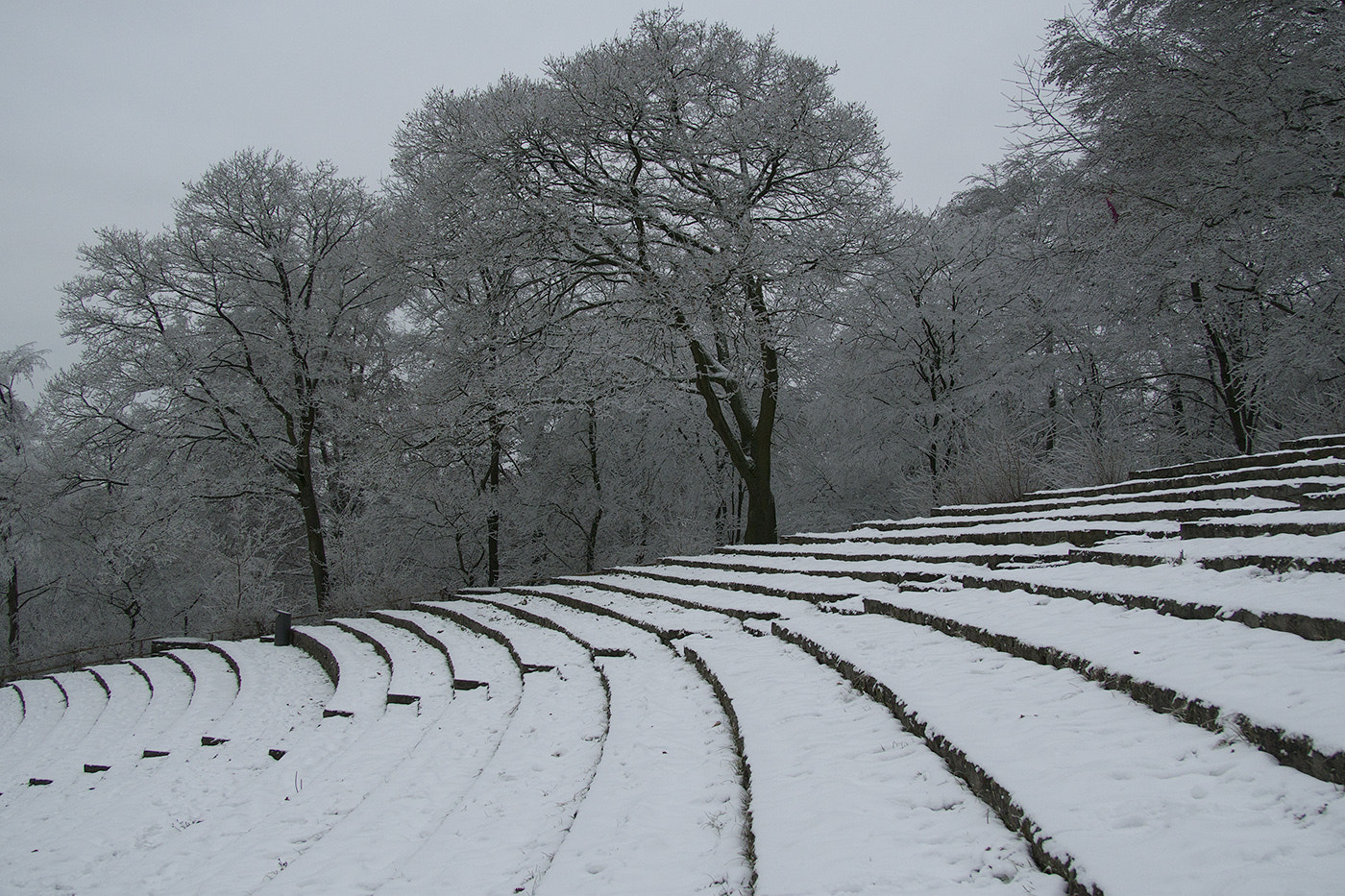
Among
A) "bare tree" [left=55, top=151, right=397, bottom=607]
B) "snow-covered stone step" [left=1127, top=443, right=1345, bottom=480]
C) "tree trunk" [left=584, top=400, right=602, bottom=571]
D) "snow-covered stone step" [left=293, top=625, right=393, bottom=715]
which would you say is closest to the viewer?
"snow-covered stone step" [left=1127, top=443, right=1345, bottom=480]

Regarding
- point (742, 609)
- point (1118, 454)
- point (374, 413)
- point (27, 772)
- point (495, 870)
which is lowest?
point (27, 772)

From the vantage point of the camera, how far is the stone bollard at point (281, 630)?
15408mm

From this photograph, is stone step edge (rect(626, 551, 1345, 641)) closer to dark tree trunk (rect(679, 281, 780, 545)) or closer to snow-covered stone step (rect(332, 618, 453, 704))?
snow-covered stone step (rect(332, 618, 453, 704))

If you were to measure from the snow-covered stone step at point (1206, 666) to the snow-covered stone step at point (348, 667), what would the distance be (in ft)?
23.9

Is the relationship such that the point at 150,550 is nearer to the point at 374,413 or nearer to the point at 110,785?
the point at 374,413

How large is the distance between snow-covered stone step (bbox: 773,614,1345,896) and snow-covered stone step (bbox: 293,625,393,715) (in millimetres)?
7248

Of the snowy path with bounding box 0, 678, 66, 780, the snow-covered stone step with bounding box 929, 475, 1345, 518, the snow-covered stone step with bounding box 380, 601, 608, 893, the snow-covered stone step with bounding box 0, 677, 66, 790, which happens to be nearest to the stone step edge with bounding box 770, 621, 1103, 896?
the snow-covered stone step with bounding box 380, 601, 608, 893

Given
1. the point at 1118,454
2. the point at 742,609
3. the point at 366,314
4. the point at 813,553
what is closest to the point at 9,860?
the point at 742,609

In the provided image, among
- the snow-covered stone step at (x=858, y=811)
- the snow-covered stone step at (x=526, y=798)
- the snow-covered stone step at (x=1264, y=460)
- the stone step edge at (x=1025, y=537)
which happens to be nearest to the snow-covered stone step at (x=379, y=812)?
the snow-covered stone step at (x=526, y=798)

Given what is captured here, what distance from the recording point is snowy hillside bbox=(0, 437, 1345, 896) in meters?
2.60

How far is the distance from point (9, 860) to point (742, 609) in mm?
7190

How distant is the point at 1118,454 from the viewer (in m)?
10.7

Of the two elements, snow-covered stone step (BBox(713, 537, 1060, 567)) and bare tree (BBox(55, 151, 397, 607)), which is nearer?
snow-covered stone step (BBox(713, 537, 1060, 567))

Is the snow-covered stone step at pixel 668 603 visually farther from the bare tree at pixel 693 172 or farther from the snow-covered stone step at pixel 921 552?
the bare tree at pixel 693 172
